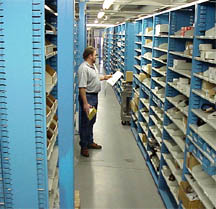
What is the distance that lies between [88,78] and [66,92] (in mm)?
3092

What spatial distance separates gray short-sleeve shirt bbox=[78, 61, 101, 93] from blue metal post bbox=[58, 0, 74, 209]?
9.37 feet

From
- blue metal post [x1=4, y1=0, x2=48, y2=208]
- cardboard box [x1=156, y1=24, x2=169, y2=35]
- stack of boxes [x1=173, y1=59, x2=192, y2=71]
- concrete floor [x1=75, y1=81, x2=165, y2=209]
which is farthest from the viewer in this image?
cardboard box [x1=156, y1=24, x2=169, y2=35]

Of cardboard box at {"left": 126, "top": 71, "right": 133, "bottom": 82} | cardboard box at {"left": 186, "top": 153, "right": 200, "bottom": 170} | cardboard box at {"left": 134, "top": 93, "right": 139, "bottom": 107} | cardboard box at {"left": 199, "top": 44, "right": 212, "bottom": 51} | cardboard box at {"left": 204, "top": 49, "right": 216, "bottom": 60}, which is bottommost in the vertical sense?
cardboard box at {"left": 186, "top": 153, "right": 200, "bottom": 170}

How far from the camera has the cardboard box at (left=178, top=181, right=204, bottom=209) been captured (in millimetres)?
3158

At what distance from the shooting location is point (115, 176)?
193 inches

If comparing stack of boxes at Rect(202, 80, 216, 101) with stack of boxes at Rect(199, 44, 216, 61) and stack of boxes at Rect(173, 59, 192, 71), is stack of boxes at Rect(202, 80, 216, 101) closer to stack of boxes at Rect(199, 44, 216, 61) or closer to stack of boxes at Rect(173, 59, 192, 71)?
stack of boxes at Rect(199, 44, 216, 61)

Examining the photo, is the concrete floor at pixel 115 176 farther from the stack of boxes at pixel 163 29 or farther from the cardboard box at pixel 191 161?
the stack of boxes at pixel 163 29

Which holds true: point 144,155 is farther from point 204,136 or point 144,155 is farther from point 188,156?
point 204,136

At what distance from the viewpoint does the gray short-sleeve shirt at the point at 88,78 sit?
5.14 meters

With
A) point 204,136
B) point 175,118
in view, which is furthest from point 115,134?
point 204,136

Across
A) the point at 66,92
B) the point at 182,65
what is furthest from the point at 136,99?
the point at 66,92

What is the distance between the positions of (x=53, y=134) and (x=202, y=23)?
1892 mm

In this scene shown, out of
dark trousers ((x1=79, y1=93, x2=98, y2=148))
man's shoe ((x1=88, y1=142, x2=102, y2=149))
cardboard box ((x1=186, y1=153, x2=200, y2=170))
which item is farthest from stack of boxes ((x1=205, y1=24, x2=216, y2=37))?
man's shoe ((x1=88, y1=142, x2=102, y2=149))

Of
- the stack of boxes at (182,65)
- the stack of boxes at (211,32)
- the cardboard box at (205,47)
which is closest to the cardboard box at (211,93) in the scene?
the cardboard box at (205,47)
